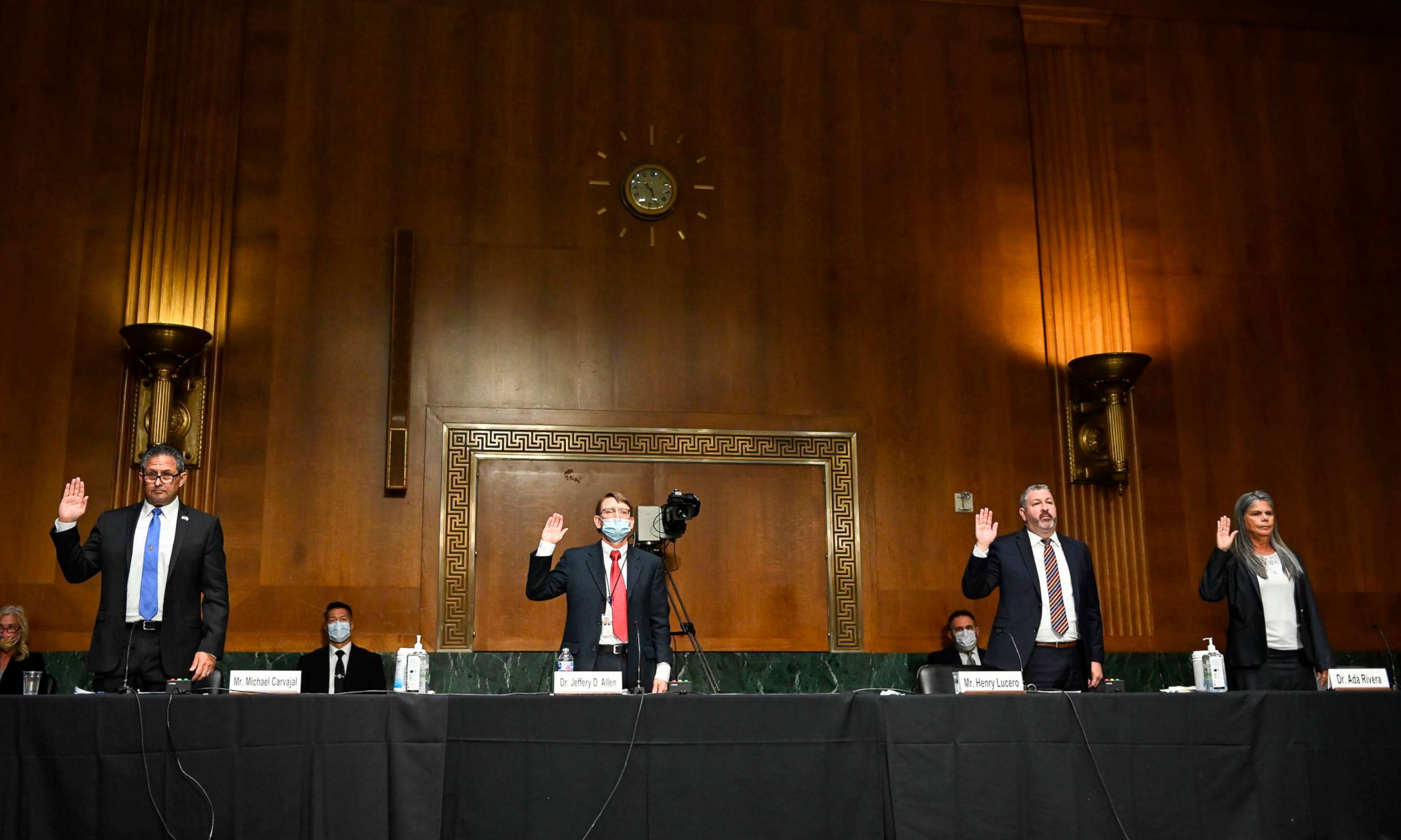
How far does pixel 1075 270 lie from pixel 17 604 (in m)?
6.39

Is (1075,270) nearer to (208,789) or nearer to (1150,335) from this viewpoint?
(1150,335)

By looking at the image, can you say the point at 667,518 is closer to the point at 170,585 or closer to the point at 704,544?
the point at 704,544

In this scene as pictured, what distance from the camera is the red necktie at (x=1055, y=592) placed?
5.18 m

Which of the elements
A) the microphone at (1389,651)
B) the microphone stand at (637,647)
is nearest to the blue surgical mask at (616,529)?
the microphone stand at (637,647)

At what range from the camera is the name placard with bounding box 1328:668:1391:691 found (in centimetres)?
444

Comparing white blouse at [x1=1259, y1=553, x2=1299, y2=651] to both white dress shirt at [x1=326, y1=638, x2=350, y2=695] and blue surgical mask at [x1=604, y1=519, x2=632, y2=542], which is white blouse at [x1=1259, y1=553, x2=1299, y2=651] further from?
white dress shirt at [x1=326, y1=638, x2=350, y2=695]

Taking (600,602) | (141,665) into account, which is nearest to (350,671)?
(600,602)

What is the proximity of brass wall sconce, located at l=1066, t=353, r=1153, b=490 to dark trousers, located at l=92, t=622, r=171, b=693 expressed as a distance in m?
5.28

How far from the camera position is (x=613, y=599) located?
527cm

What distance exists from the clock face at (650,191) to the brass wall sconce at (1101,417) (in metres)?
2.67

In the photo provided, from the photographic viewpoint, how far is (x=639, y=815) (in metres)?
3.84

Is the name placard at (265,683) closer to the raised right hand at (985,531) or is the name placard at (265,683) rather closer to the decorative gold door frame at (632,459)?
the raised right hand at (985,531)

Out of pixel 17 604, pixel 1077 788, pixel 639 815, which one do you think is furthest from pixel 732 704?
pixel 17 604

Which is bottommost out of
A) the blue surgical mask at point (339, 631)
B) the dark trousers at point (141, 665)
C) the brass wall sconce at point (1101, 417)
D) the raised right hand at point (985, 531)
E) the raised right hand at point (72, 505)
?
the dark trousers at point (141, 665)
